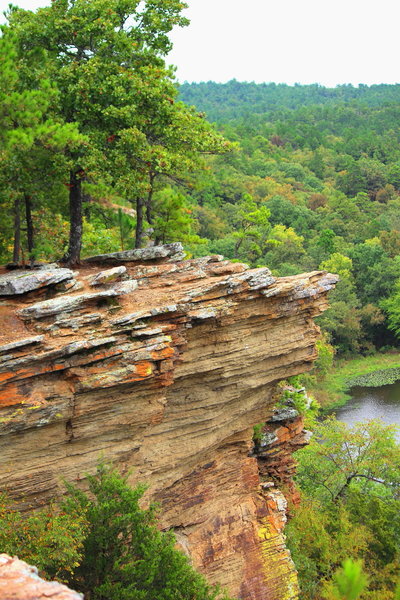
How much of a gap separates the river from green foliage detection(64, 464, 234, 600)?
1057 inches

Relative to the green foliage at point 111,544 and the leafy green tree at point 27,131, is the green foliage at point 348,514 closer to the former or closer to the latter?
the green foliage at point 111,544

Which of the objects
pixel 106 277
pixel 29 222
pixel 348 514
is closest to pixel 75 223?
pixel 29 222

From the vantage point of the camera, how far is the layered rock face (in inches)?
498

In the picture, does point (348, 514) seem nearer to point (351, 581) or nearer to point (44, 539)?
point (44, 539)

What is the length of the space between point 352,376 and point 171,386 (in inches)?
1554

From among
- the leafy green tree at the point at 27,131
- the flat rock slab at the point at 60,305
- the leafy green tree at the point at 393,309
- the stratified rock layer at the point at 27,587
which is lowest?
the leafy green tree at the point at 393,309

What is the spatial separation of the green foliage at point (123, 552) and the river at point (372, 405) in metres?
26.8

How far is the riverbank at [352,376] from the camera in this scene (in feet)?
148

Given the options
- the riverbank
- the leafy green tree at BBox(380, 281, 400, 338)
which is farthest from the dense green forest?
the leafy green tree at BBox(380, 281, 400, 338)

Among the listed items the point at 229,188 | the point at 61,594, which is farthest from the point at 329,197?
the point at 61,594

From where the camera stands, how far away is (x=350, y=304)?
58.2 meters

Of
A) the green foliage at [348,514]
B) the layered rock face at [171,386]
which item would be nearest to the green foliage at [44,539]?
the layered rock face at [171,386]

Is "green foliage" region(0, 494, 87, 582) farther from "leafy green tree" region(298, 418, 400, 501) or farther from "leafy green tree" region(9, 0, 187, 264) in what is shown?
"leafy green tree" region(298, 418, 400, 501)

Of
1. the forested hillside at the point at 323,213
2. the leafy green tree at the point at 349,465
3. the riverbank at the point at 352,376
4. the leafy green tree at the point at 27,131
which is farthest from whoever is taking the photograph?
the forested hillside at the point at 323,213
